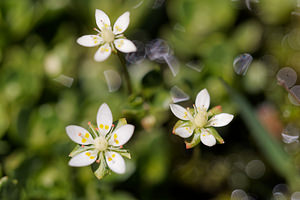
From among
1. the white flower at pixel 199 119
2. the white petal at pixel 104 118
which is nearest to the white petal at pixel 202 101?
the white flower at pixel 199 119

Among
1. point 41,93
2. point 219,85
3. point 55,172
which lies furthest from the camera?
point 41,93

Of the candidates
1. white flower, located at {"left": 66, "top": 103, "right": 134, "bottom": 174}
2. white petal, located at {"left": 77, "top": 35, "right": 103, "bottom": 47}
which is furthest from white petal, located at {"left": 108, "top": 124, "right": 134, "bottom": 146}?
white petal, located at {"left": 77, "top": 35, "right": 103, "bottom": 47}

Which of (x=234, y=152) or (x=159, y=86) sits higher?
(x=159, y=86)

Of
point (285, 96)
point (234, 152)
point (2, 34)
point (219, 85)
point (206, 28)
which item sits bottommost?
point (234, 152)

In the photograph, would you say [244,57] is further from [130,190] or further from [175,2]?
[130,190]

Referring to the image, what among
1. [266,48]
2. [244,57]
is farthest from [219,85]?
[266,48]

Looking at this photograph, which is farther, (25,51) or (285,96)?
(25,51)

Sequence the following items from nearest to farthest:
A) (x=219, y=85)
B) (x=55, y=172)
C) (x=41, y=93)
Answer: (x=55, y=172), (x=219, y=85), (x=41, y=93)
